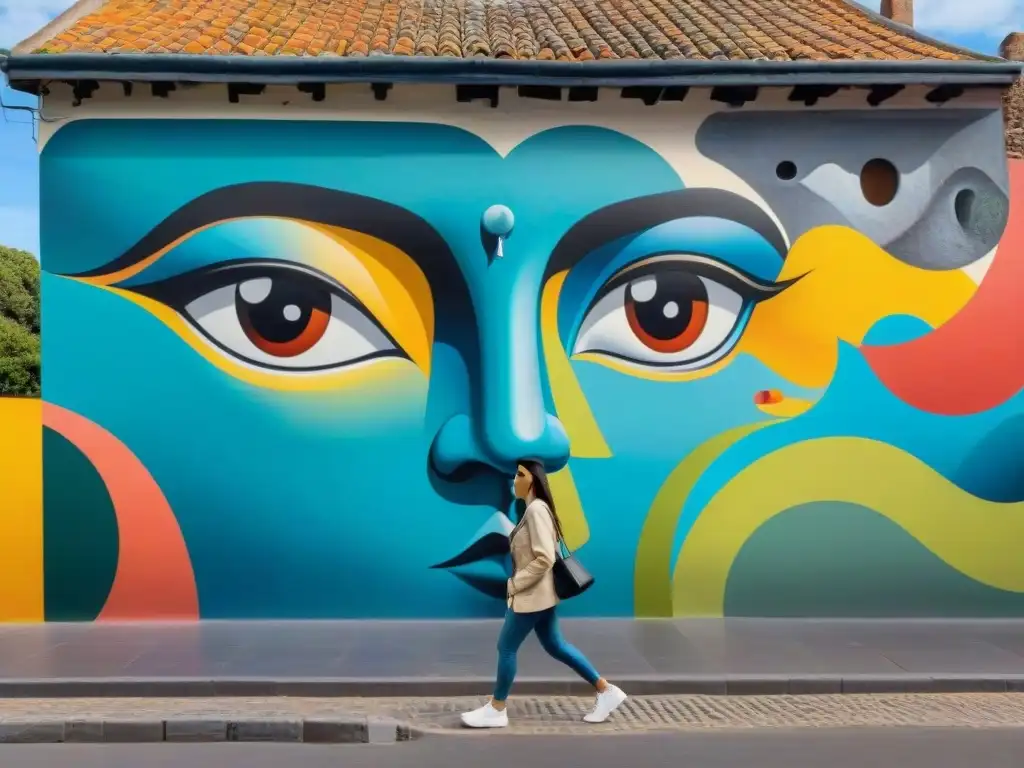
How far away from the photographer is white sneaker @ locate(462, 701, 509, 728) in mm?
5762

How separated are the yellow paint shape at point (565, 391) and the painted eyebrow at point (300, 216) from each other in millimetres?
958

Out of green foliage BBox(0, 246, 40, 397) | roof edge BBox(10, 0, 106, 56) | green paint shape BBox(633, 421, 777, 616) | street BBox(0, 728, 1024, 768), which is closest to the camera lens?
street BBox(0, 728, 1024, 768)

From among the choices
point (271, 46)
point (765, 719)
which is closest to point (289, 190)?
point (271, 46)

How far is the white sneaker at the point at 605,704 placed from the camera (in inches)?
231

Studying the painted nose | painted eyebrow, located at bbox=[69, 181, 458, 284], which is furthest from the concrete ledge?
painted eyebrow, located at bbox=[69, 181, 458, 284]

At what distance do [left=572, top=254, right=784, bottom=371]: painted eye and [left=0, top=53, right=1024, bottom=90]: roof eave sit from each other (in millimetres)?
1657

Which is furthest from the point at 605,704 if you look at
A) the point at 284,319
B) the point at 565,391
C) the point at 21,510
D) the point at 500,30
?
the point at 500,30

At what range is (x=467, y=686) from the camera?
21.4ft

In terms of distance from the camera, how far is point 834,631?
8266mm

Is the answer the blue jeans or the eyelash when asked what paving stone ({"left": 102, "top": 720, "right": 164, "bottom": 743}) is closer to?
the blue jeans

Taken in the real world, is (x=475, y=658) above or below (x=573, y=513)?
below

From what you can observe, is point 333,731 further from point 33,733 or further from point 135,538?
point 135,538

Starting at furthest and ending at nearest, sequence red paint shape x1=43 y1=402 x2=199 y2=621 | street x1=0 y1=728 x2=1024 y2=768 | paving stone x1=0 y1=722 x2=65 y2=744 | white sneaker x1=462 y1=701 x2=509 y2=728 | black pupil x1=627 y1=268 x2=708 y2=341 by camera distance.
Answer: black pupil x1=627 y1=268 x2=708 y2=341 → red paint shape x1=43 y1=402 x2=199 y2=621 → white sneaker x1=462 y1=701 x2=509 y2=728 → paving stone x1=0 y1=722 x2=65 y2=744 → street x1=0 y1=728 x2=1024 y2=768

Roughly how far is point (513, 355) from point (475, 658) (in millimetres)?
2727
